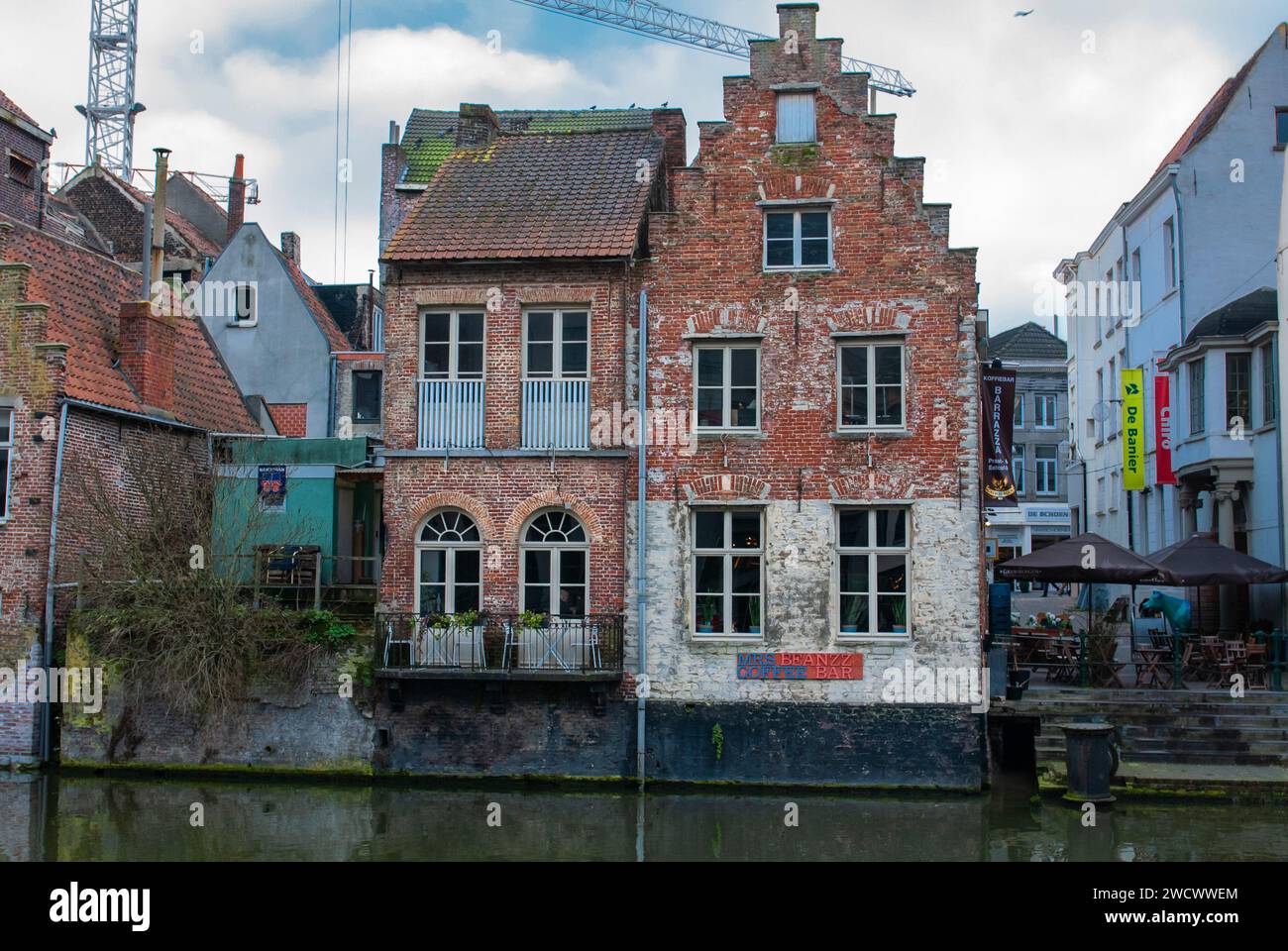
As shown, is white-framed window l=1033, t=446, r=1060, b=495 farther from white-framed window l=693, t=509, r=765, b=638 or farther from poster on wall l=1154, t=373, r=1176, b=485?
white-framed window l=693, t=509, r=765, b=638

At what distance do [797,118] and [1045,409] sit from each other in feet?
131

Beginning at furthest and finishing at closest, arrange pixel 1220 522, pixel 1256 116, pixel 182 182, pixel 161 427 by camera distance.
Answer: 1. pixel 182 182
2. pixel 1256 116
3. pixel 1220 522
4. pixel 161 427

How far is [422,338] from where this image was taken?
21250mm

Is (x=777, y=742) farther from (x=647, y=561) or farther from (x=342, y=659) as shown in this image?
(x=342, y=659)

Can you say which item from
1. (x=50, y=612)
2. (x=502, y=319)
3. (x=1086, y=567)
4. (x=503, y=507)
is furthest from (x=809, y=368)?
(x=50, y=612)

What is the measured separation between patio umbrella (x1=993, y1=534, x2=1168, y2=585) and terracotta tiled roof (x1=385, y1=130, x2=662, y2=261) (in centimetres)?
866

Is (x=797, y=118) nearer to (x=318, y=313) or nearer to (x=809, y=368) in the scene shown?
(x=809, y=368)

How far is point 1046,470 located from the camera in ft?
192

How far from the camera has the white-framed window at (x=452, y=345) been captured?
69.3 feet

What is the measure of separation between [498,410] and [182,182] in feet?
91.3

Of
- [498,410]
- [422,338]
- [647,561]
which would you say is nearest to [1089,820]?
[647,561]

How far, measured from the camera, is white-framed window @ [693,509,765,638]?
20.2 m

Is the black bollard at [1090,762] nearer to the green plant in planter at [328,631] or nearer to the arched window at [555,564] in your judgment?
the arched window at [555,564]

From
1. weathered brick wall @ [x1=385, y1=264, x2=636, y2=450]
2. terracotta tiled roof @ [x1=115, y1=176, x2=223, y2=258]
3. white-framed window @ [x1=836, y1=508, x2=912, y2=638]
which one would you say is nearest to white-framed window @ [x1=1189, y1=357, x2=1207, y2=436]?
white-framed window @ [x1=836, y1=508, x2=912, y2=638]
